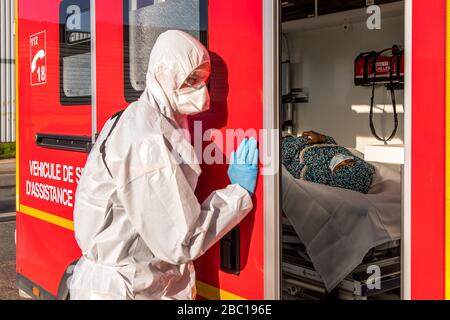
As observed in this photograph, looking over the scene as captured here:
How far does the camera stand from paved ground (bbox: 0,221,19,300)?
15.9 ft

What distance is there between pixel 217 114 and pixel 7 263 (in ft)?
13.2

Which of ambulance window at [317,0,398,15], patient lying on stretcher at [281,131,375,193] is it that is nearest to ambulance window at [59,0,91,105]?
patient lying on stretcher at [281,131,375,193]

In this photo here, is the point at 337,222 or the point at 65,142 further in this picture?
the point at 337,222

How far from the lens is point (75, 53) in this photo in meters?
3.21

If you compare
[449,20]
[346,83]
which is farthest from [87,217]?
[346,83]

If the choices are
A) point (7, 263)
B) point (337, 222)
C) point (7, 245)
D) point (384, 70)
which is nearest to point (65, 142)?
point (337, 222)

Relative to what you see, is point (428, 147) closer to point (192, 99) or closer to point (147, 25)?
point (192, 99)

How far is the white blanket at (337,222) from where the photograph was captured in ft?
11.3

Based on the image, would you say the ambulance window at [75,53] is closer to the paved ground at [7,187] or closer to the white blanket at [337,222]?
the white blanket at [337,222]

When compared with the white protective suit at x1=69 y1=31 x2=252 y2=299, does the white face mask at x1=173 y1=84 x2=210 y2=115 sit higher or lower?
higher

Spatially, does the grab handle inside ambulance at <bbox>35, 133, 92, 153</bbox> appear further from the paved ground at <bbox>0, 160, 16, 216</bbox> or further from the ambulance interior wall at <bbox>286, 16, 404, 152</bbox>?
the paved ground at <bbox>0, 160, 16, 216</bbox>

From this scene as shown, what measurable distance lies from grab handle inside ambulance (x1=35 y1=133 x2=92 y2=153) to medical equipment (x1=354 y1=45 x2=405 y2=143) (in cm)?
227

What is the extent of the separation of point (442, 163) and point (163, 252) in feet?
3.12

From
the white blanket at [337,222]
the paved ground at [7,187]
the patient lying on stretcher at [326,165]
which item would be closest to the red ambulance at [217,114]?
the white blanket at [337,222]
